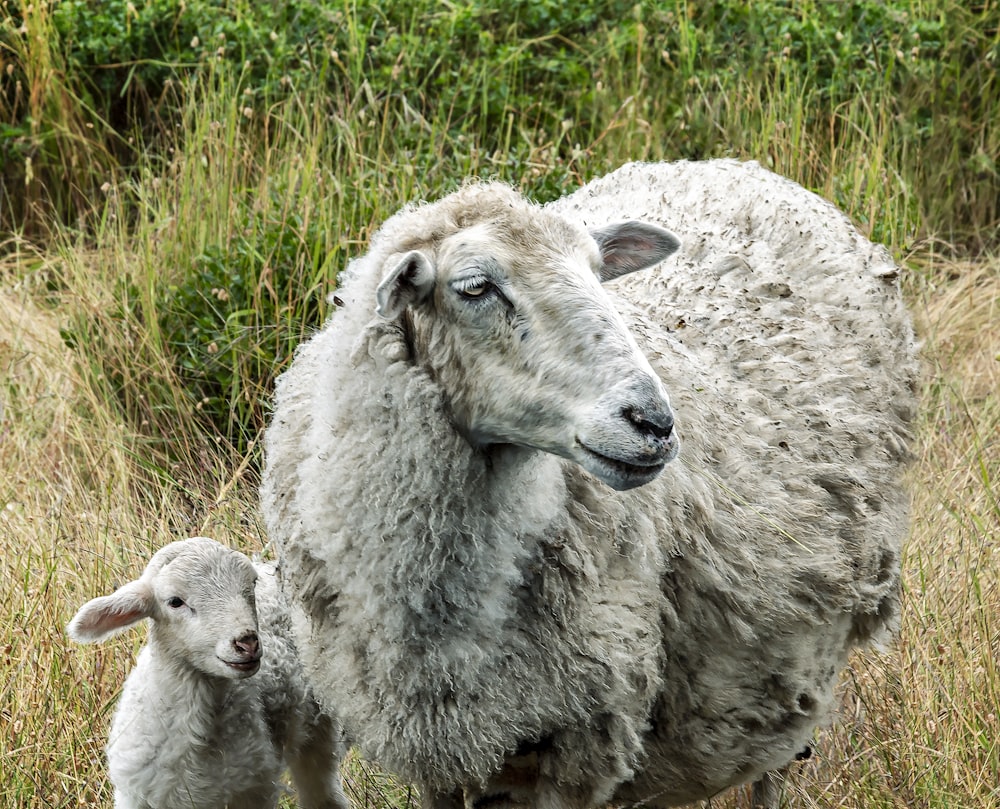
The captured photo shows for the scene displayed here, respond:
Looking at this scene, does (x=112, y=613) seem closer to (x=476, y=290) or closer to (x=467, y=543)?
(x=467, y=543)

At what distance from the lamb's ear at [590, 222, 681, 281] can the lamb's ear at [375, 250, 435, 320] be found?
57cm

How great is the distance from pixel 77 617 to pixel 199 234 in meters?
2.56

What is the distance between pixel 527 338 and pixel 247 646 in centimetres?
104

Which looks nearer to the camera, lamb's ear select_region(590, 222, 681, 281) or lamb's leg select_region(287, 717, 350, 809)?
lamb's ear select_region(590, 222, 681, 281)

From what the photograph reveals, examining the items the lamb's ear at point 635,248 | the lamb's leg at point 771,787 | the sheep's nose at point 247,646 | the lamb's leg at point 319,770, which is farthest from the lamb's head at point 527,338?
the lamb's leg at point 771,787

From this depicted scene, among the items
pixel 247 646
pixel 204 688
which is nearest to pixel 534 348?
pixel 247 646

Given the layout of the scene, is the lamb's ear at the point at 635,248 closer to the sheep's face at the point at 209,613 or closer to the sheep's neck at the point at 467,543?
the sheep's neck at the point at 467,543

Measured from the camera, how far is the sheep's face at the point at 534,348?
8.68ft

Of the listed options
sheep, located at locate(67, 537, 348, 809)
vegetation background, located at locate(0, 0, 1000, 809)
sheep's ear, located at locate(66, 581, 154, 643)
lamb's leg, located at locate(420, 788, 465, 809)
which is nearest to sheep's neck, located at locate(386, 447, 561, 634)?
lamb's leg, located at locate(420, 788, 465, 809)

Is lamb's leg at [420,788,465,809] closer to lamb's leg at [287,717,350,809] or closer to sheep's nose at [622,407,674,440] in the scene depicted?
lamb's leg at [287,717,350,809]

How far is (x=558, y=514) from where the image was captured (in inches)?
118

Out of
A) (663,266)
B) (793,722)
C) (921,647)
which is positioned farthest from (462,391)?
(921,647)

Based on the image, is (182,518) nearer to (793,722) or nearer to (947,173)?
(793,722)

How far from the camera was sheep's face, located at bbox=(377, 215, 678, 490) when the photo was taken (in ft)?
8.68
